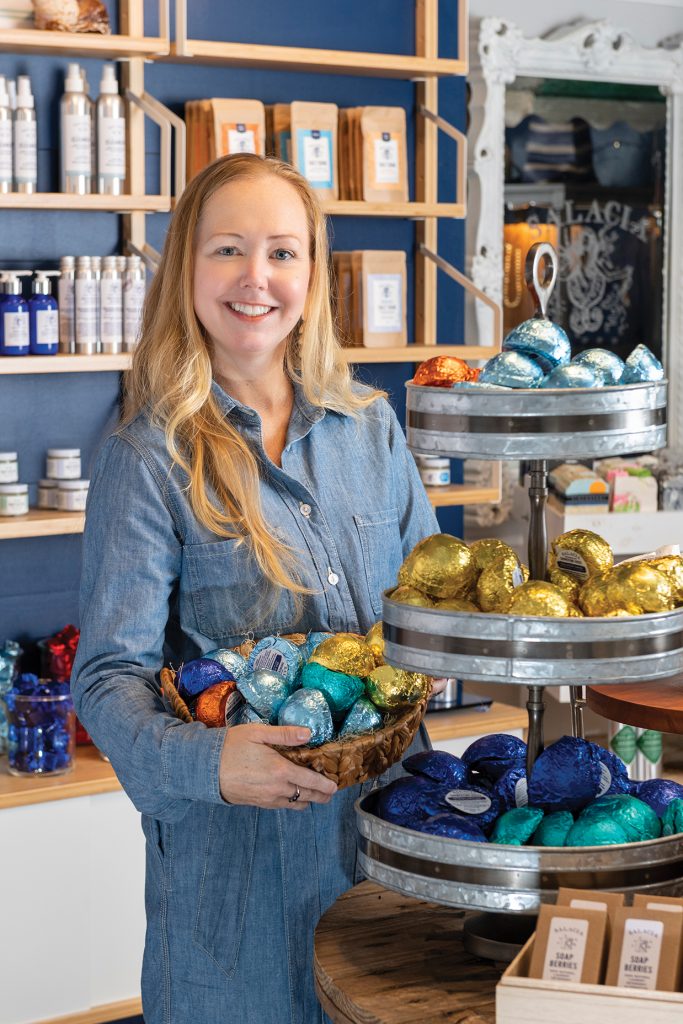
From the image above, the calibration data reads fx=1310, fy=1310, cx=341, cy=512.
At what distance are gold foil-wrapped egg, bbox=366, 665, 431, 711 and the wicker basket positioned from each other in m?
0.02

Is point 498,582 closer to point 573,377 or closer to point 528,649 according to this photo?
point 528,649

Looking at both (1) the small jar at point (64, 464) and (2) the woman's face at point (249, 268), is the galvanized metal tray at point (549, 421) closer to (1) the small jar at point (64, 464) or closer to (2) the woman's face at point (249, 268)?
(2) the woman's face at point (249, 268)

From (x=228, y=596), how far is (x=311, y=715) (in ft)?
1.15

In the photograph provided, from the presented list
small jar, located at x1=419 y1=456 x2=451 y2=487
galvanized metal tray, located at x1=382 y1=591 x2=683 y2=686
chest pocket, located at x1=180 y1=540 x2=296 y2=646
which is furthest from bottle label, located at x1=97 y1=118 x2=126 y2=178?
galvanized metal tray, located at x1=382 y1=591 x2=683 y2=686

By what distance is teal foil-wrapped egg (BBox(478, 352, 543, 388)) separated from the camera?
49.0 inches

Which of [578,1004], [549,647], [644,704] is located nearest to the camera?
[578,1004]

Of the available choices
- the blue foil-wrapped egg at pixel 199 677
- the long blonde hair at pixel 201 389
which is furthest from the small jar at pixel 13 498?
the blue foil-wrapped egg at pixel 199 677

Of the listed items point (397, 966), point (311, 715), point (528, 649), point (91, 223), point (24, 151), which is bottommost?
point (397, 966)

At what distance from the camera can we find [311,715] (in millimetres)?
1367

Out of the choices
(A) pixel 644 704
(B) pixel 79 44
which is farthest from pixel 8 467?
(A) pixel 644 704

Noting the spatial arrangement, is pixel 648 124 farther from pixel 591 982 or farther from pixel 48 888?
pixel 591 982

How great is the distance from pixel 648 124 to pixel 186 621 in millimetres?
3896

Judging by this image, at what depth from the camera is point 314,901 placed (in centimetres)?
163

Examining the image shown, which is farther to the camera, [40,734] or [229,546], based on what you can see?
[40,734]
